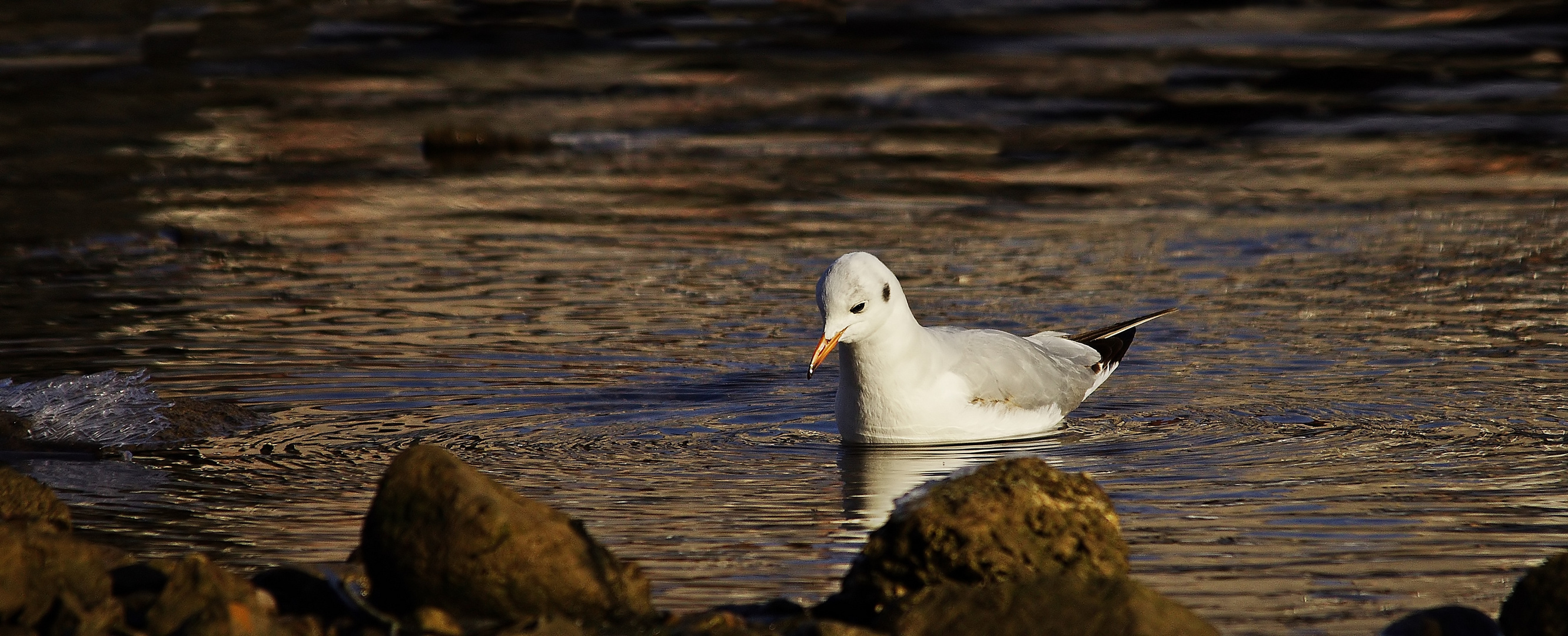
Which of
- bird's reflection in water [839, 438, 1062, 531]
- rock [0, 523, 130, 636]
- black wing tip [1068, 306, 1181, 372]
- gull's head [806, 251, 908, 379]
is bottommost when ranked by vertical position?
bird's reflection in water [839, 438, 1062, 531]

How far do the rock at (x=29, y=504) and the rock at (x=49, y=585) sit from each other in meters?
0.82

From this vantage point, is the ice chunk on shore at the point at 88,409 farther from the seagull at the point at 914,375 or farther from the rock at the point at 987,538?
the rock at the point at 987,538

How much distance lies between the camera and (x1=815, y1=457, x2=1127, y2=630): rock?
17.7 ft

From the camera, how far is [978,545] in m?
5.38

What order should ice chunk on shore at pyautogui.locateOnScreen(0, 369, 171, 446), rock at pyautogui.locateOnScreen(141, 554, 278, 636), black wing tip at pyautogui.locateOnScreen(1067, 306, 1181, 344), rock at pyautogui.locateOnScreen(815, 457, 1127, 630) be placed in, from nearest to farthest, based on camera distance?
rock at pyautogui.locateOnScreen(141, 554, 278, 636) → rock at pyautogui.locateOnScreen(815, 457, 1127, 630) → ice chunk on shore at pyautogui.locateOnScreen(0, 369, 171, 446) → black wing tip at pyautogui.locateOnScreen(1067, 306, 1181, 344)

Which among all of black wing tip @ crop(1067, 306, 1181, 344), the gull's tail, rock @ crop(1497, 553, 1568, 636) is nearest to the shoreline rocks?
rock @ crop(1497, 553, 1568, 636)

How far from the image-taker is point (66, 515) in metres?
6.34

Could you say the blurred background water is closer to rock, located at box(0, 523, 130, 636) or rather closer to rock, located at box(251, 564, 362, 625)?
rock, located at box(251, 564, 362, 625)

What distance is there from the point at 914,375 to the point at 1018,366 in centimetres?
70

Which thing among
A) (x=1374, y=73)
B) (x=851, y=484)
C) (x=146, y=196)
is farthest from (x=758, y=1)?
(x=851, y=484)

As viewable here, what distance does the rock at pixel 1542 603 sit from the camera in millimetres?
5156

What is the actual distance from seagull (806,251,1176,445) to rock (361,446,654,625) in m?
2.62

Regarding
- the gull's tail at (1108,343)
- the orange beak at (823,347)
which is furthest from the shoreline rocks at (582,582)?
the gull's tail at (1108,343)

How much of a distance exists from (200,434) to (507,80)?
14.0 meters
